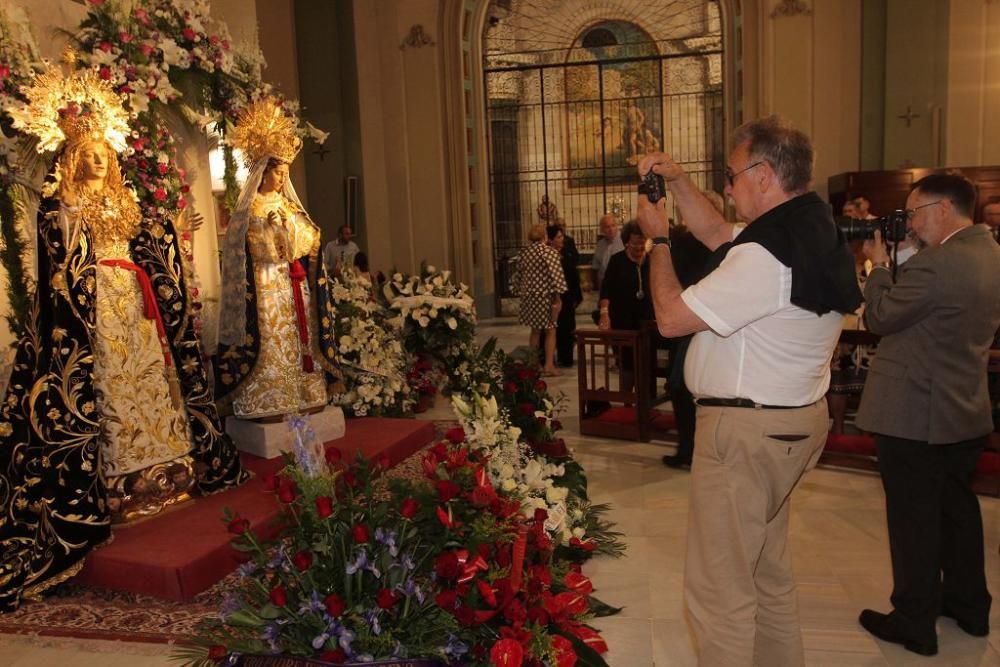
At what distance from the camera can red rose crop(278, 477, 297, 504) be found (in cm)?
250

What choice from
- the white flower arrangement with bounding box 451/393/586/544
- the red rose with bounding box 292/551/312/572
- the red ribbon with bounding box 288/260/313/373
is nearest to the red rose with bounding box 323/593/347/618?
the red rose with bounding box 292/551/312/572

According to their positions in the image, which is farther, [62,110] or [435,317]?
[435,317]

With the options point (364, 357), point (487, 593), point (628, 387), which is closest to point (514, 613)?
point (487, 593)

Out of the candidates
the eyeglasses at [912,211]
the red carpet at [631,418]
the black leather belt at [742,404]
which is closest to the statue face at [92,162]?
the black leather belt at [742,404]

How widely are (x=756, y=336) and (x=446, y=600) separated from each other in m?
1.15

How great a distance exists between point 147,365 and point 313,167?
28.9 feet

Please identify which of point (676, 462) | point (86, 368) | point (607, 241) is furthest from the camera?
point (607, 241)

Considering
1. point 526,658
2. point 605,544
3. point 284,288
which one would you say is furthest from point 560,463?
point 526,658

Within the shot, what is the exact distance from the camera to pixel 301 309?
5359 millimetres

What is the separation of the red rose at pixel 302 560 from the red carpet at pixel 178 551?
1142 millimetres

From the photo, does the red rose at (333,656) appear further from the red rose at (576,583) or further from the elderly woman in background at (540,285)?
the elderly woman in background at (540,285)

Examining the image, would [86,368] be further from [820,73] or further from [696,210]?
[820,73]

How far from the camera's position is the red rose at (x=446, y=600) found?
236 centimetres

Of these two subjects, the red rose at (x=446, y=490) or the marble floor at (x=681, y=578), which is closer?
the red rose at (x=446, y=490)
